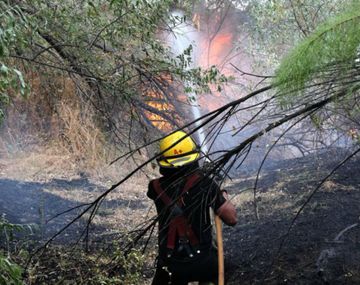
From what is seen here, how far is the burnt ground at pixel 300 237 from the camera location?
Result: 4.86 m

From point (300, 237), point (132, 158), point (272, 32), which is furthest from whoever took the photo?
point (272, 32)

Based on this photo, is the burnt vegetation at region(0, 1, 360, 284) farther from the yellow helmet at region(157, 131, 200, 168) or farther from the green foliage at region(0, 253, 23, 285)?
the yellow helmet at region(157, 131, 200, 168)

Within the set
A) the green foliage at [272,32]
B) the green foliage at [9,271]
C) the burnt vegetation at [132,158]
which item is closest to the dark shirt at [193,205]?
the burnt vegetation at [132,158]

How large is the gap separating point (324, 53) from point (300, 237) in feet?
12.0

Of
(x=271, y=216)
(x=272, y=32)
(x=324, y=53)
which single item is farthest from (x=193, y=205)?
(x=272, y=32)

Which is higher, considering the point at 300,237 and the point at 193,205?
the point at 193,205

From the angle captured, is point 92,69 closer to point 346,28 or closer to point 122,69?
point 122,69

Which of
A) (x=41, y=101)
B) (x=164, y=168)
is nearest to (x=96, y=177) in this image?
(x=41, y=101)

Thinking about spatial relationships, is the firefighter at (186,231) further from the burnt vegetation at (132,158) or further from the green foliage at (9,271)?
the green foliage at (9,271)

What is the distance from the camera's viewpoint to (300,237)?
5.62m

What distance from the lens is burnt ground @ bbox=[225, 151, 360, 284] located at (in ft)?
15.9

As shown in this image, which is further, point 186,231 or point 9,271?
point 186,231

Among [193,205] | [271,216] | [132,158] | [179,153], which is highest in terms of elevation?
[132,158]

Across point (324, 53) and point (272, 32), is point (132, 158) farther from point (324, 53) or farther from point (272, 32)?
point (272, 32)
